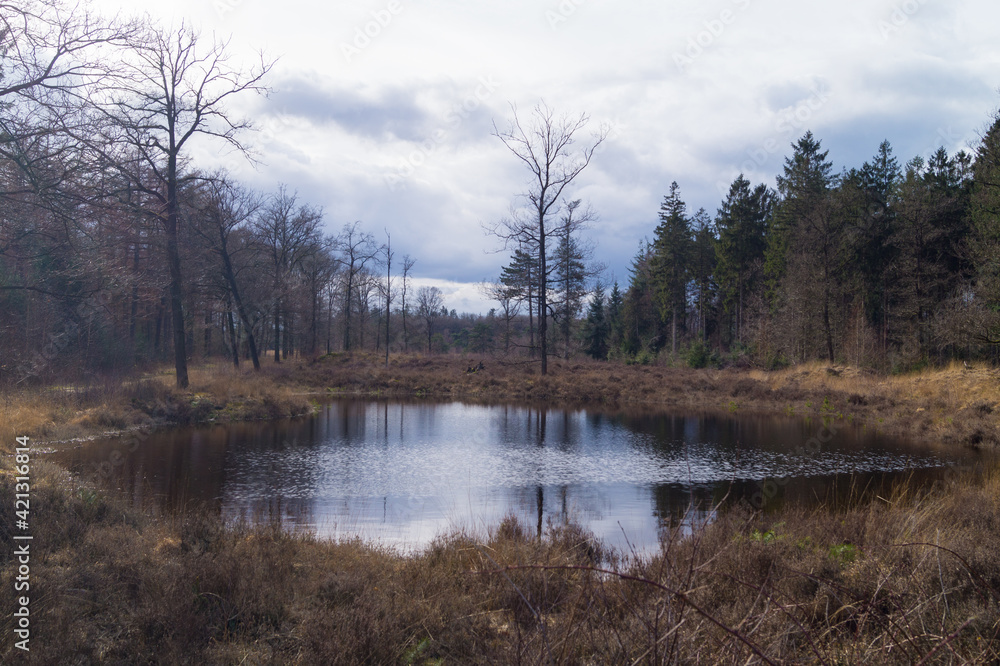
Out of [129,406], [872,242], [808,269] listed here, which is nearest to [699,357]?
[808,269]

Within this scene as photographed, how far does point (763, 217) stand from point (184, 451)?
1873 inches

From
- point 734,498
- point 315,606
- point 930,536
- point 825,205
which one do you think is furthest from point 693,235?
point 315,606

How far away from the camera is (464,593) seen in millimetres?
5516

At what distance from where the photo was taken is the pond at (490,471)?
9.30 m

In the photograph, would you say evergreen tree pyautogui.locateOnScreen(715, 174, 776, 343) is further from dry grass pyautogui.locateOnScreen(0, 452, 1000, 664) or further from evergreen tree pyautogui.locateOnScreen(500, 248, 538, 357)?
dry grass pyautogui.locateOnScreen(0, 452, 1000, 664)

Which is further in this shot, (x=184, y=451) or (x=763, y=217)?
(x=763, y=217)

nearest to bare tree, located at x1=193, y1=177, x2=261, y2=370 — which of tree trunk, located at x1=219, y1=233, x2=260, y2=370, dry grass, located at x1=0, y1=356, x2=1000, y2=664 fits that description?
tree trunk, located at x1=219, y1=233, x2=260, y2=370

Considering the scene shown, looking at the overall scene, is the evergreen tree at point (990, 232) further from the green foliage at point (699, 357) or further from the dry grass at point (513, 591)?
the green foliage at point (699, 357)

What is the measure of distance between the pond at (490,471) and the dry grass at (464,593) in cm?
110

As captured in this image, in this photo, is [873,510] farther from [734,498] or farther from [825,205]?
[825,205]

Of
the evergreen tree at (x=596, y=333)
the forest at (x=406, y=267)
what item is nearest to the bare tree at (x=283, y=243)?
the forest at (x=406, y=267)

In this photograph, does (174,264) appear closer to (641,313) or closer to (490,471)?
(490,471)

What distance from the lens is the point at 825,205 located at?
1337 inches

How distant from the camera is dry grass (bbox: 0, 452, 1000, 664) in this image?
351 cm
